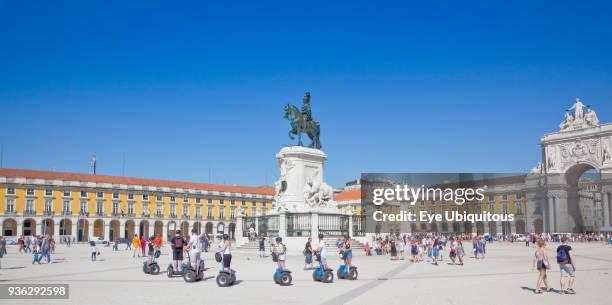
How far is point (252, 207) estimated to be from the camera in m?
97.6

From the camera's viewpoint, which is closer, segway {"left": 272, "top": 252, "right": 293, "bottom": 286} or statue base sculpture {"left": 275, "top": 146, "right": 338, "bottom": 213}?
segway {"left": 272, "top": 252, "right": 293, "bottom": 286}

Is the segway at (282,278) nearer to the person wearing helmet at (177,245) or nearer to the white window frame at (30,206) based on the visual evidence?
the person wearing helmet at (177,245)

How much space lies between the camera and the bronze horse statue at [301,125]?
35.3m

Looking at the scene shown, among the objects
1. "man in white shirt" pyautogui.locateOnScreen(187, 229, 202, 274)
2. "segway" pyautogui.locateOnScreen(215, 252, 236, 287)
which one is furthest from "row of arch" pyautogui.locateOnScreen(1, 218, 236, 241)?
"segway" pyautogui.locateOnScreen(215, 252, 236, 287)

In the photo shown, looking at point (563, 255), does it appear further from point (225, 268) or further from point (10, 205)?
point (10, 205)

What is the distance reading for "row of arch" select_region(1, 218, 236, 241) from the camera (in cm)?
7294

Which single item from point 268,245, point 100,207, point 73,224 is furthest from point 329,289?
point 100,207

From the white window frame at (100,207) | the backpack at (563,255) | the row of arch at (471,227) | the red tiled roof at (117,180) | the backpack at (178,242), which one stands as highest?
the red tiled roof at (117,180)

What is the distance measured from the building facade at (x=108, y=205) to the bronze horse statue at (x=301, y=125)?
3285 cm

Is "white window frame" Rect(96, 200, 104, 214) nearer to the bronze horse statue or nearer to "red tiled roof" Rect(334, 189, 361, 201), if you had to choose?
"red tiled roof" Rect(334, 189, 361, 201)

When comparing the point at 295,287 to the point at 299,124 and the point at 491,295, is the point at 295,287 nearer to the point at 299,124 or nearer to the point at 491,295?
the point at 491,295

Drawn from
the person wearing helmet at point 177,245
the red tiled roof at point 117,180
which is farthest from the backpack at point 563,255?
the red tiled roof at point 117,180

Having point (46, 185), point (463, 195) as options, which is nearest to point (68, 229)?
point (46, 185)

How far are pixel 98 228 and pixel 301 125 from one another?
56.4 m
